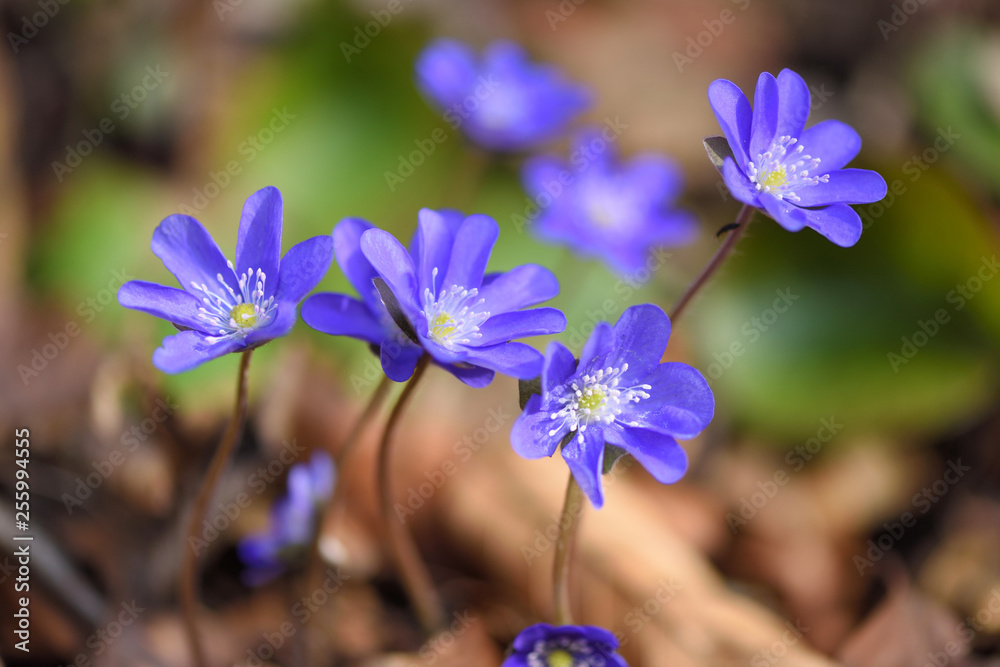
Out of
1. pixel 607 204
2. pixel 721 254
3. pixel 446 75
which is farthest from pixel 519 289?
pixel 607 204

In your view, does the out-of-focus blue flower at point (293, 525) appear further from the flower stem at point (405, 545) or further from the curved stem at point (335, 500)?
the flower stem at point (405, 545)

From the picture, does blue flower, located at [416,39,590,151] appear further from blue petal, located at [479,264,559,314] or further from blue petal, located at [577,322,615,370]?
blue petal, located at [577,322,615,370]

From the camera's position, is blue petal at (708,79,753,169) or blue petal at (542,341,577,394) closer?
blue petal at (542,341,577,394)

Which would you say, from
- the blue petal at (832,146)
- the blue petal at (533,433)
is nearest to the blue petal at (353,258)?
the blue petal at (533,433)

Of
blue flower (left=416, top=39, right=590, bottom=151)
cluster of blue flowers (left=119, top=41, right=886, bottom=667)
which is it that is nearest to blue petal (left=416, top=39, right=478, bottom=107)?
blue flower (left=416, top=39, right=590, bottom=151)

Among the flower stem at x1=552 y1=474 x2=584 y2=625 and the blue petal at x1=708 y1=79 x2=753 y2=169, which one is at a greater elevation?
the blue petal at x1=708 y1=79 x2=753 y2=169

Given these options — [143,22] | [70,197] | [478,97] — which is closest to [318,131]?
[478,97]

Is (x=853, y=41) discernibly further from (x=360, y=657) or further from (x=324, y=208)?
(x=360, y=657)

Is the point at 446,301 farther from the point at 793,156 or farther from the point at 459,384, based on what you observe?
the point at 459,384
